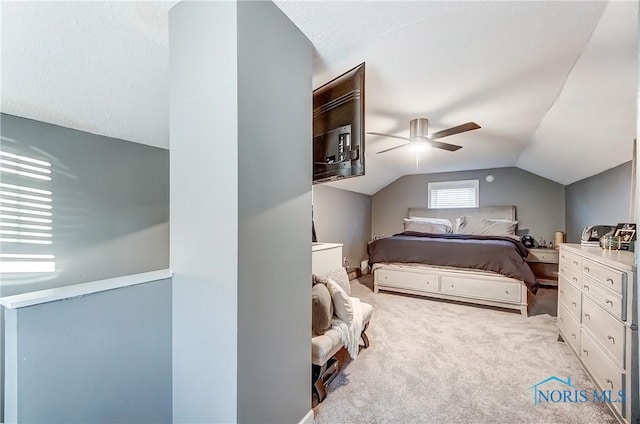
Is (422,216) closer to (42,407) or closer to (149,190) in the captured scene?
(149,190)

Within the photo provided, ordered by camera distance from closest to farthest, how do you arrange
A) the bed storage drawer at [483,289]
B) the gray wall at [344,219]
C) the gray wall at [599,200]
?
the gray wall at [599,200] < the bed storage drawer at [483,289] < the gray wall at [344,219]

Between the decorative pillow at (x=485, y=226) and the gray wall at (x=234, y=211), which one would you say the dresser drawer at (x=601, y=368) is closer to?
the gray wall at (x=234, y=211)

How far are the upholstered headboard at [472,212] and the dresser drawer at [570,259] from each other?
275cm

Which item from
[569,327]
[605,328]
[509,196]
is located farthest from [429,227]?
[605,328]

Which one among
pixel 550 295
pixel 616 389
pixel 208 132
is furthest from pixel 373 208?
pixel 208 132

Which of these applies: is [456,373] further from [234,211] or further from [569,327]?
[234,211]

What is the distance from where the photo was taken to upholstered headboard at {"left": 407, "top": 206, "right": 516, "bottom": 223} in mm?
5066

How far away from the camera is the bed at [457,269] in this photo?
3.30 metres

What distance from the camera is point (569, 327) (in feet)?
7.41

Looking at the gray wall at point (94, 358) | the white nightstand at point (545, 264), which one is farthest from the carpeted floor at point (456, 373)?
the white nightstand at point (545, 264)

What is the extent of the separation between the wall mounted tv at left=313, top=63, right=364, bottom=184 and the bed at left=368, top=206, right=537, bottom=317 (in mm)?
2724

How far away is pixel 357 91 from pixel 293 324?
4.54 feet

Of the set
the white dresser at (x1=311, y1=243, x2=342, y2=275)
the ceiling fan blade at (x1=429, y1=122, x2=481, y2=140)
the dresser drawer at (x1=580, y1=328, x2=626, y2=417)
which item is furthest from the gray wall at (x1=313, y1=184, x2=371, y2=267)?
the dresser drawer at (x1=580, y1=328, x2=626, y2=417)

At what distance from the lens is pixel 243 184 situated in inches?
43.9
